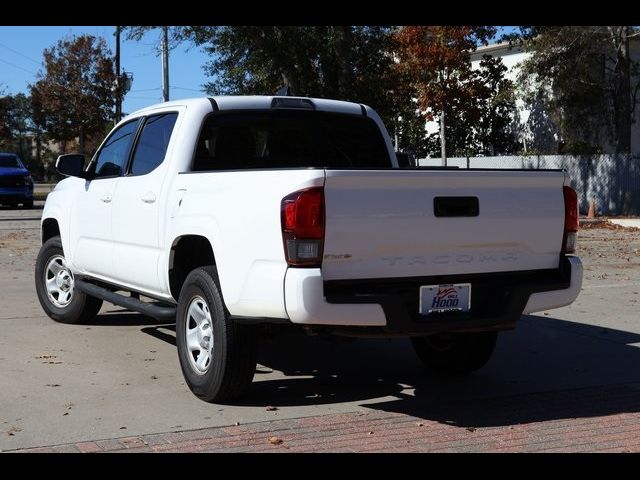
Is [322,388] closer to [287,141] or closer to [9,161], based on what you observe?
[287,141]

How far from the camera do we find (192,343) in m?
6.60

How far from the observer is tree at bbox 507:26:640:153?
30.0 meters

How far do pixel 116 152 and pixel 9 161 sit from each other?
25.6 m

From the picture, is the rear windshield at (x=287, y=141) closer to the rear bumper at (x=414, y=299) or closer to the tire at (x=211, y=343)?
the tire at (x=211, y=343)

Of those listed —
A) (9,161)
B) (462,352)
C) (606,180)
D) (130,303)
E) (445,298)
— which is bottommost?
(462,352)

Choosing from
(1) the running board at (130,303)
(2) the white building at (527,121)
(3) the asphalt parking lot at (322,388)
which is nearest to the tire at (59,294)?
(3) the asphalt parking lot at (322,388)

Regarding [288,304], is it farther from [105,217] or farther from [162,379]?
[105,217]

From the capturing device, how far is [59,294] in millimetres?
9578

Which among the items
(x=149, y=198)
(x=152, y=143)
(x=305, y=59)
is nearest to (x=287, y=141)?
(x=152, y=143)

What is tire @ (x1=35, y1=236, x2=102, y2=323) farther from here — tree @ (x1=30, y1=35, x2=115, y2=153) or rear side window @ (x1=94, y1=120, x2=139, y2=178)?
tree @ (x1=30, y1=35, x2=115, y2=153)

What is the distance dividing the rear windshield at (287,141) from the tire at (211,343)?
3.74 feet

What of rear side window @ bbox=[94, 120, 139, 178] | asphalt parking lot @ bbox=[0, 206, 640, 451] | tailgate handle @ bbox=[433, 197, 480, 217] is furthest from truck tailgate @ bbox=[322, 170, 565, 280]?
rear side window @ bbox=[94, 120, 139, 178]

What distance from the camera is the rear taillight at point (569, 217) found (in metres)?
6.50

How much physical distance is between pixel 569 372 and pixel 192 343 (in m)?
3.03
